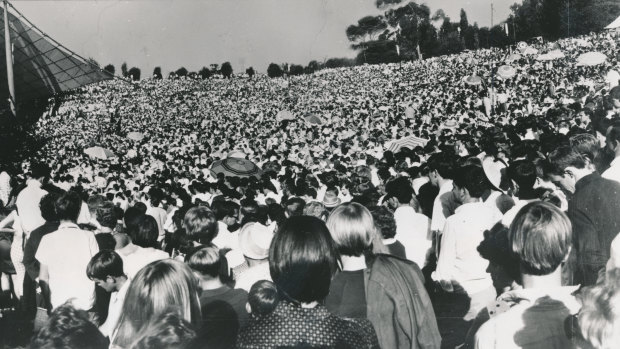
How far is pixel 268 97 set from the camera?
60.3 metres

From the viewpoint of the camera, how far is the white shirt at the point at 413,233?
518 centimetres

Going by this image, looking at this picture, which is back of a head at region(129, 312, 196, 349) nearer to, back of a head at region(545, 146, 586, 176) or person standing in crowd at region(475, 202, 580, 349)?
person standing in crowd at region(475, 202, 580, 349)

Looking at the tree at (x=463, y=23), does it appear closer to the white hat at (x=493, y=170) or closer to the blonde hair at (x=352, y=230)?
the white hat at (x=493, y=170)

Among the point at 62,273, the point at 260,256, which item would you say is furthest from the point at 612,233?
the point at 62,273

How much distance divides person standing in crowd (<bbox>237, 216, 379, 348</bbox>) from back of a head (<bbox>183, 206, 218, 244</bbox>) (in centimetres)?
173

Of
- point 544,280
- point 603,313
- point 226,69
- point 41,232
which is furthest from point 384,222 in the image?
point 226,69

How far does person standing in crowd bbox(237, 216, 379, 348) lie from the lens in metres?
2.21

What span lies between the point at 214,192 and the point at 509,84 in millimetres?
23474

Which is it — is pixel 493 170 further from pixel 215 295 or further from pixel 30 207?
pixel 30 207

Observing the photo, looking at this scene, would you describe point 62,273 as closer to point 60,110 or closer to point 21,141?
point 21,141

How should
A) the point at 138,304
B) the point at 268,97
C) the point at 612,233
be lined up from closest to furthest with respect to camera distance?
the point at 138,304, the point at 612,233, the point at 268,97

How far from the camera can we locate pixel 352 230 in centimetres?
307

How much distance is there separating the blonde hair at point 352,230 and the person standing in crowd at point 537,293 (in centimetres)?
80

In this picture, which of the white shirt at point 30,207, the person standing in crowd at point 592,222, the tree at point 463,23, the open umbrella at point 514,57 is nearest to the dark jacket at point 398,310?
the person standing in crowd at point 592,222
